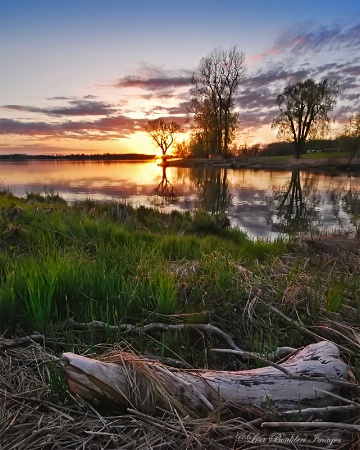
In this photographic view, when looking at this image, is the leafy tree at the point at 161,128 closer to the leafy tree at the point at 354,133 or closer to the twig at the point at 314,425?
the leafy tree at the point at 354,133

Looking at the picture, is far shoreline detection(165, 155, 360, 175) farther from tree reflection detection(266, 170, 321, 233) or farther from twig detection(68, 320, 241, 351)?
twig detection(68, 320, 241, 351)

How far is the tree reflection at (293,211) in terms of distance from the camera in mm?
10430

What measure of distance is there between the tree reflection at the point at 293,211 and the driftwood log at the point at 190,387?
716 cm

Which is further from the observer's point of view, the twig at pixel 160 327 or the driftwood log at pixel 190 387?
the twig at pixel 160 327

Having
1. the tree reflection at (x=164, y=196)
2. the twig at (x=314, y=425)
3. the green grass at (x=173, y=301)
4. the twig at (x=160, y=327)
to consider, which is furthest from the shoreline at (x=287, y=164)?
the twig at (x=314, y=425)

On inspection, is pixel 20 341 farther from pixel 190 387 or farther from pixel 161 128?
pixel 161 128

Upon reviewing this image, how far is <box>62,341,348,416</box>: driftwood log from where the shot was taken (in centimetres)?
159

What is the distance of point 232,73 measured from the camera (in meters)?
47.2

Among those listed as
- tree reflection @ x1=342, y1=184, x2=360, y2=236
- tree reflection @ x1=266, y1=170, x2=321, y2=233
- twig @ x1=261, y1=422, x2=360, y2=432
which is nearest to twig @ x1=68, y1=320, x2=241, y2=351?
twig @ x1=261, y1=422, x2=360, y2=432

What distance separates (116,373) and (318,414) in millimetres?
963

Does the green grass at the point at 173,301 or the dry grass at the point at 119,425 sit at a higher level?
the green grass at the point at 173,301

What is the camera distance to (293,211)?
13602 mm

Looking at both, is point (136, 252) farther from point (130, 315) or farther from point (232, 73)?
point (232, 73)

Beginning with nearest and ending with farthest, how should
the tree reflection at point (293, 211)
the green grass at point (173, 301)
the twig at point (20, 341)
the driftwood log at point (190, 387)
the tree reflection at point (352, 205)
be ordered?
the driftwood log at point (190, 387) < the twig at point (20, 341) < the green grass at point (173, 301) < the tree reflection at point (293, 211) < the tree reflection at point (352, 205)
